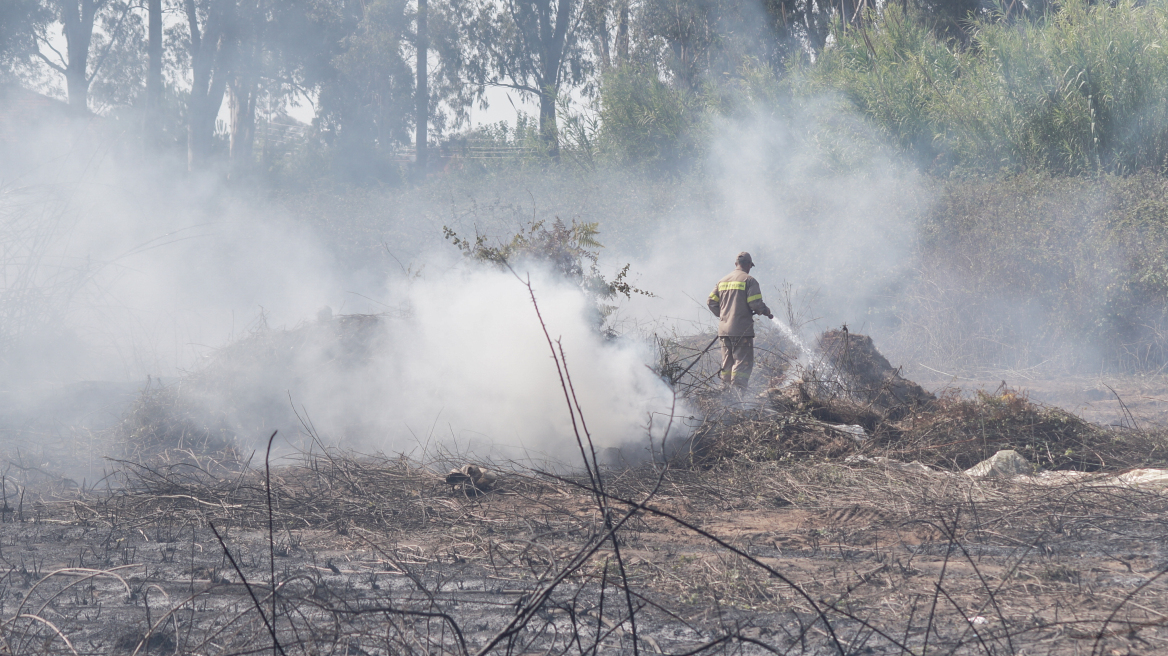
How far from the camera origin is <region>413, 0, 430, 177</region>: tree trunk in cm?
2969

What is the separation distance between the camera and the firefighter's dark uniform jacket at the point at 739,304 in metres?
8.27

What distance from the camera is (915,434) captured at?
20.6ft

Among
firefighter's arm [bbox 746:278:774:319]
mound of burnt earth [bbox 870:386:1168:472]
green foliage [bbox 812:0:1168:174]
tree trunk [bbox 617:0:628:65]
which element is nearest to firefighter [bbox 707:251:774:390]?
firefighter's arm [bbox 746:278:774:319]

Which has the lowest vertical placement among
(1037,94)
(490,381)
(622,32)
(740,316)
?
(490,381)

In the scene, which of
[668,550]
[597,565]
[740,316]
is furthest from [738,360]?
Answer: [597,565]

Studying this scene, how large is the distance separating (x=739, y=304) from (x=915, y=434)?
263cm

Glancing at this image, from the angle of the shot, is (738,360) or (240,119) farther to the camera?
(240,119)

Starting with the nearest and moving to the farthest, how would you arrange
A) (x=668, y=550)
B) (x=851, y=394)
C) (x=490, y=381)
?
(x=668, y=550) → (x=490, y=381) → (x=851, y=394)

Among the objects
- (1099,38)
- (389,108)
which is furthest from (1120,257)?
(389,108)

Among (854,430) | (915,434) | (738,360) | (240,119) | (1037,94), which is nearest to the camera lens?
(915,434)

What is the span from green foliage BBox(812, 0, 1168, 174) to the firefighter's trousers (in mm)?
9125

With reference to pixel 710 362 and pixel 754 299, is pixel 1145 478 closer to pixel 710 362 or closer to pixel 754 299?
pixel 754 299

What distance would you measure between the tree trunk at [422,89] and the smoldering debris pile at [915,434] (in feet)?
82.9

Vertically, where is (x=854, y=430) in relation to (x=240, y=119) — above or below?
below
